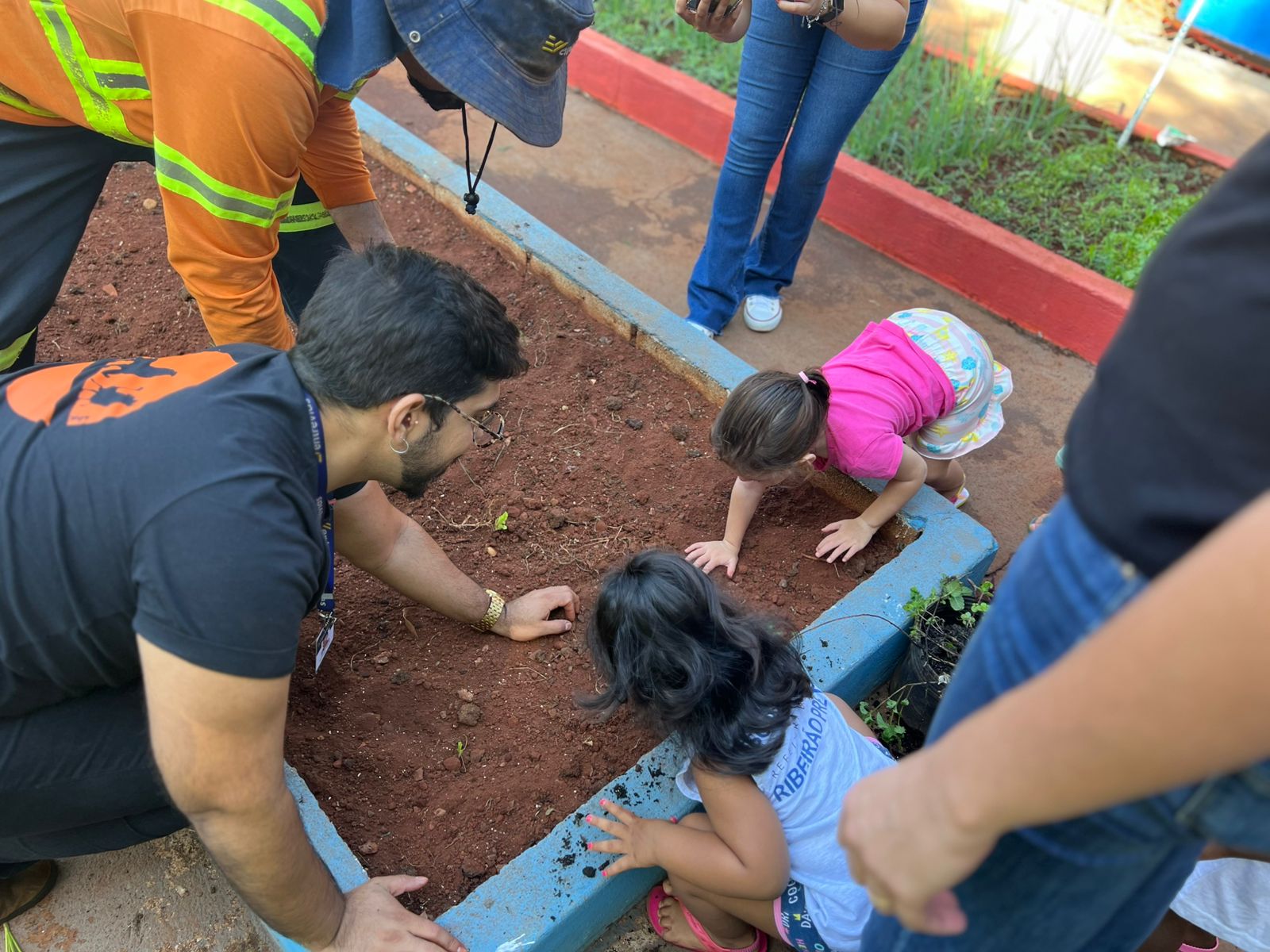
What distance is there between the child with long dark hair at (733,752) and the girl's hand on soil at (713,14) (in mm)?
1729

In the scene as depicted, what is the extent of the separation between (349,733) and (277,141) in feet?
4.36

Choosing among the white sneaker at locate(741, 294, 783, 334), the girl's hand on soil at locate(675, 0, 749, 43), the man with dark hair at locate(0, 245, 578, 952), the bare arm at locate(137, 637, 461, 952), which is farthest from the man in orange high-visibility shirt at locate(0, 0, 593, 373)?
the white sneaker at locate(741, 294, 783, 334)

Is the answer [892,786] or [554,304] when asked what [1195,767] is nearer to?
[892,786]

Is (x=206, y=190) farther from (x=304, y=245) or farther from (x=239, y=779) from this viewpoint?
(x=239, y=779)

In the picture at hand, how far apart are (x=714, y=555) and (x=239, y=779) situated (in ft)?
4.82

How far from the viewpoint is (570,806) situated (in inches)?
82.0

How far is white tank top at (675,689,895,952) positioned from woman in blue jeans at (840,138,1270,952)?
806 millimetres

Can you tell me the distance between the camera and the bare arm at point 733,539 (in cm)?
257

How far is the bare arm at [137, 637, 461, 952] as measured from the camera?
4.37 feet

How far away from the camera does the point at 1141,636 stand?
28.8 inches

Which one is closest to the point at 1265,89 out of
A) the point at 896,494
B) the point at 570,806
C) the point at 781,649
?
the point at 896,494

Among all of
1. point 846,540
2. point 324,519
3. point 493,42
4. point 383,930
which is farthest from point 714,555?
point 493,42

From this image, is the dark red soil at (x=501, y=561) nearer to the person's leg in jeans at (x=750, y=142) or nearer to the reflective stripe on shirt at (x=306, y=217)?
the person's leg in jeans at (x=750, y=142)

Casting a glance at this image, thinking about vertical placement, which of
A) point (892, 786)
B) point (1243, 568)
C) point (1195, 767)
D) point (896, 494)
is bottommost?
point (896, 494)
